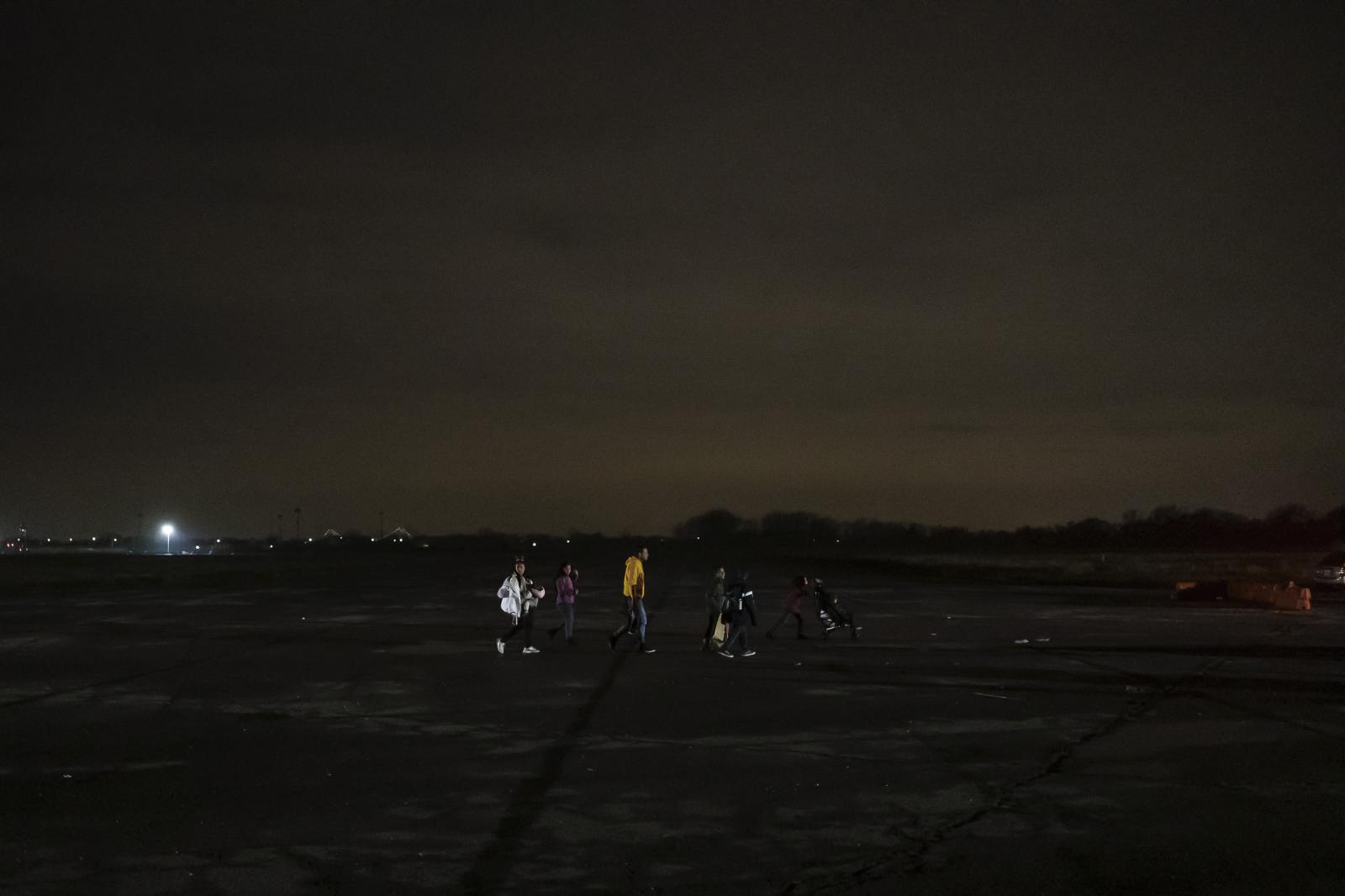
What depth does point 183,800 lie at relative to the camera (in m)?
8.60

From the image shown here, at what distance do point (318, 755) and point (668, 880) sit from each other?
487 centimetres

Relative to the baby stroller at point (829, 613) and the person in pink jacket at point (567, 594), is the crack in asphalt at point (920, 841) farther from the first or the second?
the person in pink jacket at point (567, 594)

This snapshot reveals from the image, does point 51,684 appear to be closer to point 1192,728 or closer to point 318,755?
point 318,755

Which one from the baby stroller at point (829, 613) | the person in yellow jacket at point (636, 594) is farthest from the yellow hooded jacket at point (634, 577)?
the baby stroller at point (829, 613)

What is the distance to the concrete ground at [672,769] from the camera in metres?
6.84

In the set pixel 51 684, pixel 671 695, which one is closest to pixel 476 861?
pixel 671 695

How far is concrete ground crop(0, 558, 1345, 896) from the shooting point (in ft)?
22.4

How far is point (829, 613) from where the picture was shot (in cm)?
2142

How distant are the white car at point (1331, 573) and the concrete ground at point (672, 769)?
25031 mm

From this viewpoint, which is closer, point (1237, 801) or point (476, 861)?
point (476, 861)

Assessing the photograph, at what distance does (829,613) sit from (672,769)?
12056mm

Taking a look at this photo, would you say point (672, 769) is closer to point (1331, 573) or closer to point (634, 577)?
point (634, 577)

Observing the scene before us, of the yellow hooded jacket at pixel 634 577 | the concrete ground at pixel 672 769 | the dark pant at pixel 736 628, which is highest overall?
the yellow hooded jacket at pixel 634 577

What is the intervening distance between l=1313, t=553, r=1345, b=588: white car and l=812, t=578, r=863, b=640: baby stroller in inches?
1108
